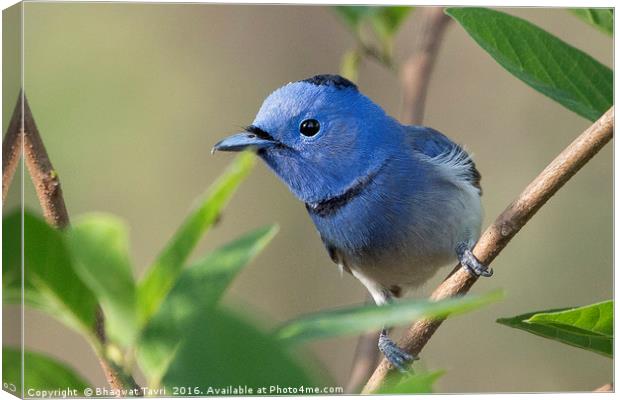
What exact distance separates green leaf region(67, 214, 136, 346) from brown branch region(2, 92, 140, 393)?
7cm

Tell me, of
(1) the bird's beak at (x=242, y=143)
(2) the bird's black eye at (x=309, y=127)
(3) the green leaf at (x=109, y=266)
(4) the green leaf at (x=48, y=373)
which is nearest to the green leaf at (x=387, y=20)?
(2) the bird's black eye at (x=309, y=127)

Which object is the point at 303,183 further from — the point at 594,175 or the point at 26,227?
the point at 26,227

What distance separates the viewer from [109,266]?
942mm

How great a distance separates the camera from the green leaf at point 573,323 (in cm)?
133

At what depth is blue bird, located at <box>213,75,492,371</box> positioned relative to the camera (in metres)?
2.48

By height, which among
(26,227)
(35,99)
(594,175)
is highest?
(594,175)

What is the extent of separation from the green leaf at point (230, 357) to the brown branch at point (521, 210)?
2.29ft

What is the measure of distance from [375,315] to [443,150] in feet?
6.47

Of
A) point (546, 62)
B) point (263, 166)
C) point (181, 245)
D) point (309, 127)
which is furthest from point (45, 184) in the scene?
point (263, 166)

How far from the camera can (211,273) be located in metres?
0.99

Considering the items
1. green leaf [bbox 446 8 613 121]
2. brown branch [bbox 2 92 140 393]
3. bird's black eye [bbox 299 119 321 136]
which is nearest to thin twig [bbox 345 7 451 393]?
bird's black eye [bbox 299 119 321 136]

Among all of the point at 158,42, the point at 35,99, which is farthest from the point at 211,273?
the point at 158,42

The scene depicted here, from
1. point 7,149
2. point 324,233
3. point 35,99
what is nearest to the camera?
point 7,149

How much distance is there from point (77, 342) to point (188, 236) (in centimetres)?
121
